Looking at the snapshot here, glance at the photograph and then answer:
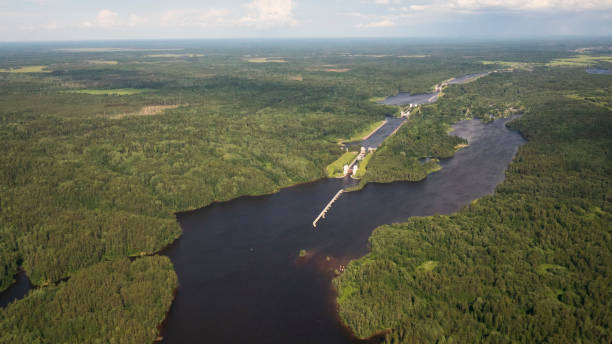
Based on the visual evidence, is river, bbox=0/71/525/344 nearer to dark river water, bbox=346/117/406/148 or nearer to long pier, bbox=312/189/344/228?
long pier, bbox=312/189/344/228

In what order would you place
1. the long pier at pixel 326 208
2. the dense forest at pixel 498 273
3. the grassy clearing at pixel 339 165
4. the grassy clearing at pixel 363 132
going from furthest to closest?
the grassy clearing at pixel 363 132, the grassy clearing at pixel 339 165, the long pier at pixel 326 208, the dense forest at pixel 498 273

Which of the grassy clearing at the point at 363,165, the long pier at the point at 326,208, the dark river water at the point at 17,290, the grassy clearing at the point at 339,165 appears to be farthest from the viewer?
the grassy clearing at the point at 339,165

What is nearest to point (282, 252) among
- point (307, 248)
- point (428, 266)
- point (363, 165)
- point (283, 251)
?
point (283, 251)

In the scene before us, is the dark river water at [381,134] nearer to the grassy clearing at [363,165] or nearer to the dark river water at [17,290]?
the grassy clearing at [363,165]

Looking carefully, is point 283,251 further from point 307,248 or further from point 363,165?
point 363,165

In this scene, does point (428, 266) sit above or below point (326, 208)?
below

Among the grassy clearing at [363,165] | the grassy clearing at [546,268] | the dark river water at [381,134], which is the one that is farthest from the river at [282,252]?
the dark river water at [381,134]
